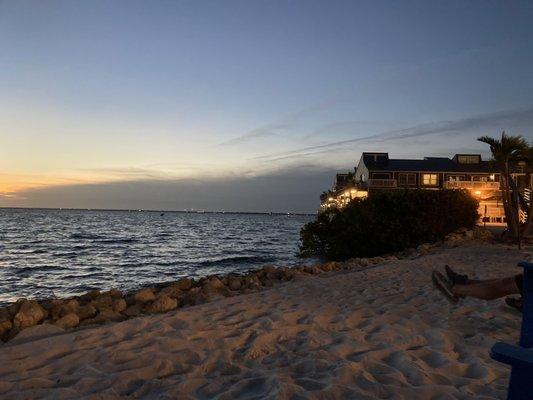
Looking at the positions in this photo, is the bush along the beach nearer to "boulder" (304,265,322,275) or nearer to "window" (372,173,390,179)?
"boulder" (304,265,322,275)

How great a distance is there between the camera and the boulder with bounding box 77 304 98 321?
7.40 metres

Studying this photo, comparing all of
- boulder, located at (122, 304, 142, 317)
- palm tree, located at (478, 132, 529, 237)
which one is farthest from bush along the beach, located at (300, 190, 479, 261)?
boulder, located at (122, 304, 142, 317)

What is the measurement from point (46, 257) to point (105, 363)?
28.2m

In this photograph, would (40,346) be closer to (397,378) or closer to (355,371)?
(355,371)

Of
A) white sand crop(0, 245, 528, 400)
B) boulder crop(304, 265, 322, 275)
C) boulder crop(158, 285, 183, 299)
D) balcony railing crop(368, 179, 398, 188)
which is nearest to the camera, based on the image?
white sand crop(0, 245, 528, 400)

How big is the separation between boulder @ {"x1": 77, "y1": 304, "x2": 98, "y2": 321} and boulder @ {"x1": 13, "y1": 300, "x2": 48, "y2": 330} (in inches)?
Result: 24.2

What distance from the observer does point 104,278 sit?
2075 cm

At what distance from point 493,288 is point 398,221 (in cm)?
1943

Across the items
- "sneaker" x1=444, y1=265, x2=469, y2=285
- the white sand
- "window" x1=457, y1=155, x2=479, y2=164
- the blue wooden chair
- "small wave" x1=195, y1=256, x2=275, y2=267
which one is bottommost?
"small wave" x1=195, y1=256, x2=275, y2=267

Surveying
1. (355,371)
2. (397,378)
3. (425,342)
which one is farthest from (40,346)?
(425,342)

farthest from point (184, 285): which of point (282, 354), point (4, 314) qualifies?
point (282, 354)

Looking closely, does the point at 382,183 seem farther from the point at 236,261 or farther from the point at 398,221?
the point at 398,221

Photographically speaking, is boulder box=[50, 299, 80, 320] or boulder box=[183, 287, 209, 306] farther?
boulder box=[183, 287, 209, 306]

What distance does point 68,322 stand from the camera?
6.62 meters
